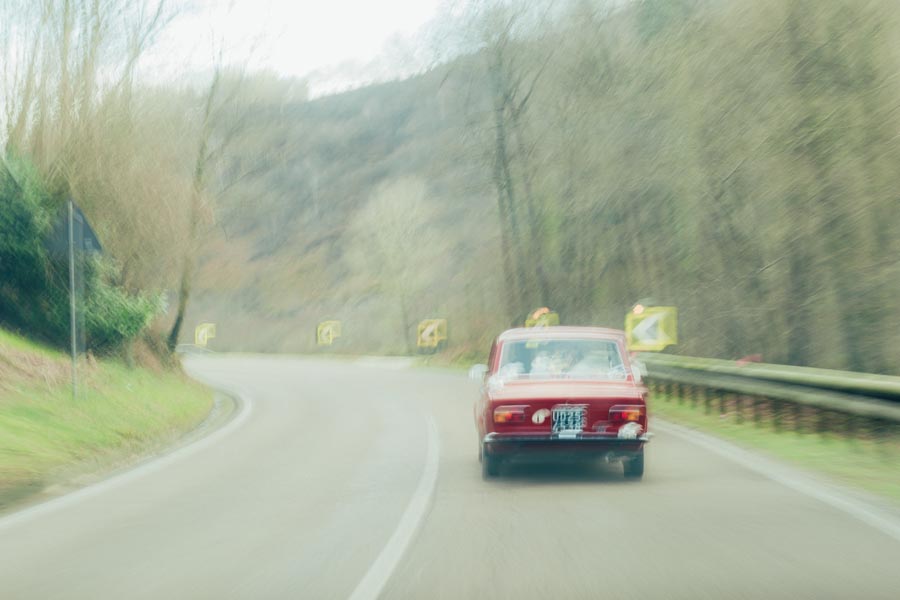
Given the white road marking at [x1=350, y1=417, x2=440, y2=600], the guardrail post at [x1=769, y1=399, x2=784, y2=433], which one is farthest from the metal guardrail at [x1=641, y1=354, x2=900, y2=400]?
the white road marking at [x1=350, y1=417, x2=440, y2=600]

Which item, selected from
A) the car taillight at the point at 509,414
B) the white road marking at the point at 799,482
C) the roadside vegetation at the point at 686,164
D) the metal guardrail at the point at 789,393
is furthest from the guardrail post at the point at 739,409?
the car taillight at the point at 509,414

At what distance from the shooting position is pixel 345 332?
243ft

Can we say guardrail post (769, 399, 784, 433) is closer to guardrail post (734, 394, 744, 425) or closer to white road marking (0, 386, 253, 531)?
guardrail post (734, 394, 744, 425)

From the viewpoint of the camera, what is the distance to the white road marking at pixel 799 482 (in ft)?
27.9

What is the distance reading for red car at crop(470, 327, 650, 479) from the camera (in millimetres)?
10633

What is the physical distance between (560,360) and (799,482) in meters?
2.78

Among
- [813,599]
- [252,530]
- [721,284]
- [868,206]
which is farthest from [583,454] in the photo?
[721,284]

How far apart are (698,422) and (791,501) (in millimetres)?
8165

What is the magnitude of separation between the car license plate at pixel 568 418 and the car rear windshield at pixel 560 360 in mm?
902

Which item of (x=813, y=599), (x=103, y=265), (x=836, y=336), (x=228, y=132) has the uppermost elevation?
(x=228, y=132)

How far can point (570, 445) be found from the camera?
10.6 m

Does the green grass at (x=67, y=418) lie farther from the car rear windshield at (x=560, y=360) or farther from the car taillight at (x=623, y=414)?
the car taillight at (x=623, y=414)

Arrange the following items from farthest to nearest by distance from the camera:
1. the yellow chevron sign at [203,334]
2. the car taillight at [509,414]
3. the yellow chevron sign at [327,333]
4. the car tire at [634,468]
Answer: the yellow chevron sign at [203,334], the yellow chevron sign at [327,333], the car tire at [634,468], the car taillight at [509,414]

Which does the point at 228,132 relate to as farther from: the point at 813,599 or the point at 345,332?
the point at 345,332
